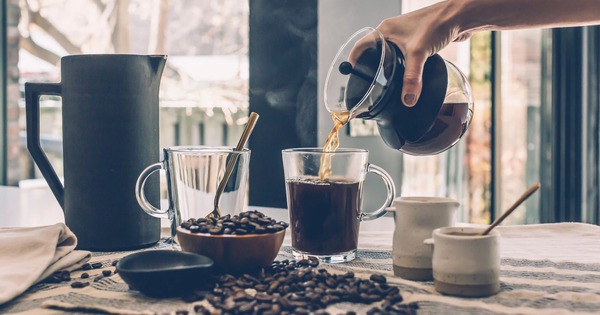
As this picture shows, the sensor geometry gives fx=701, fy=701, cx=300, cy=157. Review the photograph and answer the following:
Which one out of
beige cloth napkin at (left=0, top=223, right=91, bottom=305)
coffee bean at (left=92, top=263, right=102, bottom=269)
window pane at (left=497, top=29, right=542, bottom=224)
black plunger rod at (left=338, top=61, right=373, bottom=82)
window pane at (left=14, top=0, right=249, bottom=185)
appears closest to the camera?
beige cloth napkin at (left=0, top=223, right=91, bottom=305)

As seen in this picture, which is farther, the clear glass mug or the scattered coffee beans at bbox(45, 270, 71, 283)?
the clear glass mug

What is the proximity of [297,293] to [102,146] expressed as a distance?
0.54 metres

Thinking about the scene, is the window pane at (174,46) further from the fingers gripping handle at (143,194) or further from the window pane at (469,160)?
the fingers gripping handle at (143,194)

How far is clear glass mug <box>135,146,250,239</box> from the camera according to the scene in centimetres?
123

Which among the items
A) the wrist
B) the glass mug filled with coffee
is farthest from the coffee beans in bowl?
the wrist

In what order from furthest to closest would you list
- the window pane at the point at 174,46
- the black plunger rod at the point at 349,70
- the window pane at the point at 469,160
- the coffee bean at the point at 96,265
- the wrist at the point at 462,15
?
1. the window pane at the point at 174,46
2. the window pane at the point at 469,160
3. the wrist at the point at 462,15
4. the black plunger rod at the point at 349,70
5. the coffee bean at the point at 96,265

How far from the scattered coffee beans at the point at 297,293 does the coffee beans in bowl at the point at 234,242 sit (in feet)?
0.07

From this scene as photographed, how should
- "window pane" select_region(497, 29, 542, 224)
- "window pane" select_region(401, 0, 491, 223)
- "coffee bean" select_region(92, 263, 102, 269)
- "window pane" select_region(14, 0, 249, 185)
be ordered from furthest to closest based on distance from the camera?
"window pane" select_region(14, 0, 249, 185), "window pane" select_region(401, 0, 491, 223), "window pane" select_region(497, 29, 542, 224), "coffee bean" select_region(92, 263, 102, 269)

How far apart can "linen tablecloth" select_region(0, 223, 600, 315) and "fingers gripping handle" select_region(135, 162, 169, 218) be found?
0.10 m

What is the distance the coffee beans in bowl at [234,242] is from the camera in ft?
3.53

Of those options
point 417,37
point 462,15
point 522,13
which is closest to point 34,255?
point 417,37

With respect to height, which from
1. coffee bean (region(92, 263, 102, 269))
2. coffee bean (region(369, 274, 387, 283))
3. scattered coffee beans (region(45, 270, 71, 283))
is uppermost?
coffee bean (region(369, 274, 387, 283))

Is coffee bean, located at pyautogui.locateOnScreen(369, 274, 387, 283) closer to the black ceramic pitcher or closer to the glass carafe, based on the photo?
the glass carafe

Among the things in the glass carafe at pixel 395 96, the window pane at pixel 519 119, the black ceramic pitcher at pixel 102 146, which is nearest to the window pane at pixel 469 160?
the window pane at pixel 519 119
